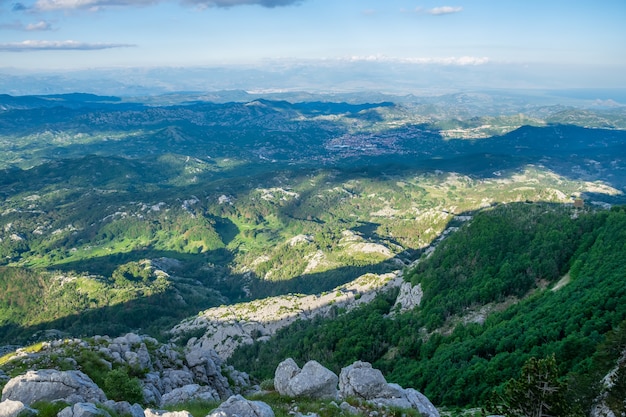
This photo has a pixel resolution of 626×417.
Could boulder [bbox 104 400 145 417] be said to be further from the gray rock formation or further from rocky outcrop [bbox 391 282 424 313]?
rocky outcrop [bbox 391 282 424 313]

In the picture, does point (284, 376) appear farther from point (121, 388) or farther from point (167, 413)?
point (121, 388)

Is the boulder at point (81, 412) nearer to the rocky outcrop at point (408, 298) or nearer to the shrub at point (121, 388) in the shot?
the shrub at point (121, 388)

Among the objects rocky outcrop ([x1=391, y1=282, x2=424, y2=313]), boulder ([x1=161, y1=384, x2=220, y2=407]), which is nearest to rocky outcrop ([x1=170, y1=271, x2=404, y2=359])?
rocky outcrop ([x1=391, y1=282, x2=424, y2=313])

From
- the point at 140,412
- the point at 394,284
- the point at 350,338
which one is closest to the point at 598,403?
the point at 140,412

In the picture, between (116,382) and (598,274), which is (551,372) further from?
(598,274)

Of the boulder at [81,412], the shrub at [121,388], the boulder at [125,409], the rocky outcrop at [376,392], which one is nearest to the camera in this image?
the boulder at [81,412]

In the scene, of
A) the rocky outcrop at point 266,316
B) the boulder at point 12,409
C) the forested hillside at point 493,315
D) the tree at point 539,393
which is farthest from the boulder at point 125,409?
the rocky outcrop at point 266,316

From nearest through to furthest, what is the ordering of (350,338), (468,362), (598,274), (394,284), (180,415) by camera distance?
(180,415) < (468,362) < (598,274) < (350,338) < (394,284)
